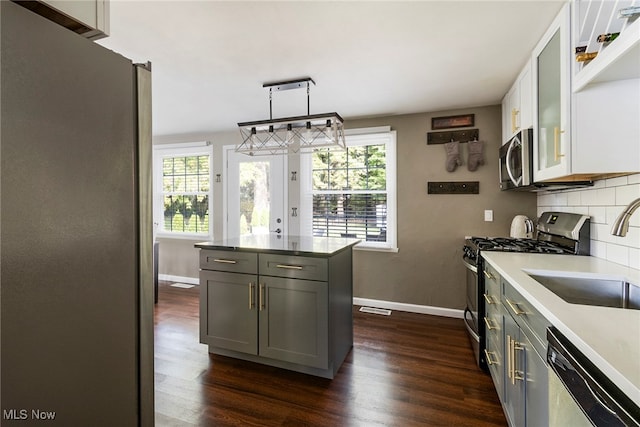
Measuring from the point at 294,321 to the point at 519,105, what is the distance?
97.3 inches

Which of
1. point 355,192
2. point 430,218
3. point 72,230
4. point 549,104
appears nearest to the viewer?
point 72,230

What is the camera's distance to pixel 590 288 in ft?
5.05

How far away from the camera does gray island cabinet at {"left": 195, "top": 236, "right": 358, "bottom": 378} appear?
86.7 inches

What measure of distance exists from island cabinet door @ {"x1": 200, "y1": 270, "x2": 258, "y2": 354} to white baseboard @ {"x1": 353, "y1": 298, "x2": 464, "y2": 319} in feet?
5.91

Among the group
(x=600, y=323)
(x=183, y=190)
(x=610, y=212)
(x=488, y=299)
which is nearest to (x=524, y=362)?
(x=600, y=323)

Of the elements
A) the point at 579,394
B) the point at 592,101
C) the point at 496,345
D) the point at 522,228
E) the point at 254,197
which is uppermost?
the point at 592,101

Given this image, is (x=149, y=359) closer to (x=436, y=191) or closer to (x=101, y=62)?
(x=101, y=62)

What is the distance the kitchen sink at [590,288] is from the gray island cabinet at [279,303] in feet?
4.11

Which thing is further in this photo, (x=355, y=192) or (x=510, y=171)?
(x=355, y=192)

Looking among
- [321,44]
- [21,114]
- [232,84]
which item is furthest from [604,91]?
[232,84]

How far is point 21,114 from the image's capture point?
2.06ft

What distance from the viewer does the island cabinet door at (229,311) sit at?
2396mm

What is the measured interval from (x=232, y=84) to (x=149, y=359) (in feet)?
8.16

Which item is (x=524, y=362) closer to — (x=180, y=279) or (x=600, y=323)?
(x=600, y=323)
